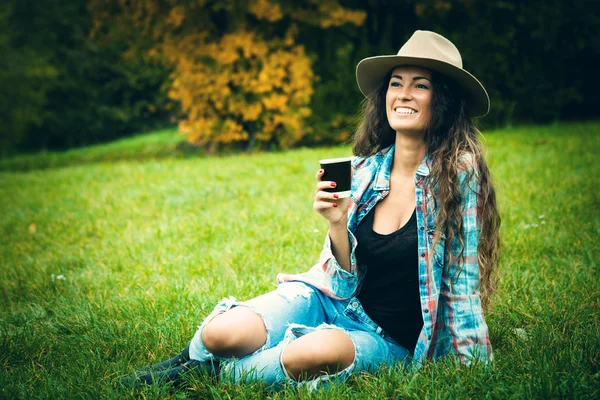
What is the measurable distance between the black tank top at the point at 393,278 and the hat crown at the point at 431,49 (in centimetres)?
73

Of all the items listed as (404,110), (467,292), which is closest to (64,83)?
(404,110)

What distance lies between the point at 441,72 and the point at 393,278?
1010 millimetres

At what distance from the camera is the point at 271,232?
5.04 meters

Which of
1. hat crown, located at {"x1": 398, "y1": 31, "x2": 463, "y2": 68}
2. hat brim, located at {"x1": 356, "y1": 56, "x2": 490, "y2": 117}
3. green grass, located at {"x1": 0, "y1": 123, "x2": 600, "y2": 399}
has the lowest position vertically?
green grass, located at {"x1": 0, "y1": 123, "x2": 600, "y2": 399}

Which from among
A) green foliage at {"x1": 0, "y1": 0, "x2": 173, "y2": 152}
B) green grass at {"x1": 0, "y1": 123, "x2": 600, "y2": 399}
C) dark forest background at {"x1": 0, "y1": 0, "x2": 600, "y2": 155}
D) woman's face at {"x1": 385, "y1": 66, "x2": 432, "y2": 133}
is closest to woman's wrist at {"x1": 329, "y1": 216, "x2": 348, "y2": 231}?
woman's face at {"x1": 385, "y1": 66, "x2": 432, "y2": 133}

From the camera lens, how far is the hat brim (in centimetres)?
245

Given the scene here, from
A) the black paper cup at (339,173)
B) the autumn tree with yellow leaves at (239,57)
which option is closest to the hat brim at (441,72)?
the black paper cup at (339,173)

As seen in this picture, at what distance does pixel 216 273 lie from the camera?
13.4 feet

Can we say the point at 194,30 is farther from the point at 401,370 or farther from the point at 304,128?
the point at 401,370

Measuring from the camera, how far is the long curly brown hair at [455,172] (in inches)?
93.9

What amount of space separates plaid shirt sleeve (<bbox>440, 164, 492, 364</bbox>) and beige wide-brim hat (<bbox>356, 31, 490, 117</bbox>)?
0.41 metres

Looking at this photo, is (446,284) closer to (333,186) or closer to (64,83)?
(333,186)

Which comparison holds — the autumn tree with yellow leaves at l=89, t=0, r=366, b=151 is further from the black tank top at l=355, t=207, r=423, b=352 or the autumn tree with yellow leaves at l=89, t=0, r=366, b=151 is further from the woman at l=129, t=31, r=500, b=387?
the black tank top at l=355, t=207, r=423, b=352

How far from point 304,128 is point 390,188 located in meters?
11.1
